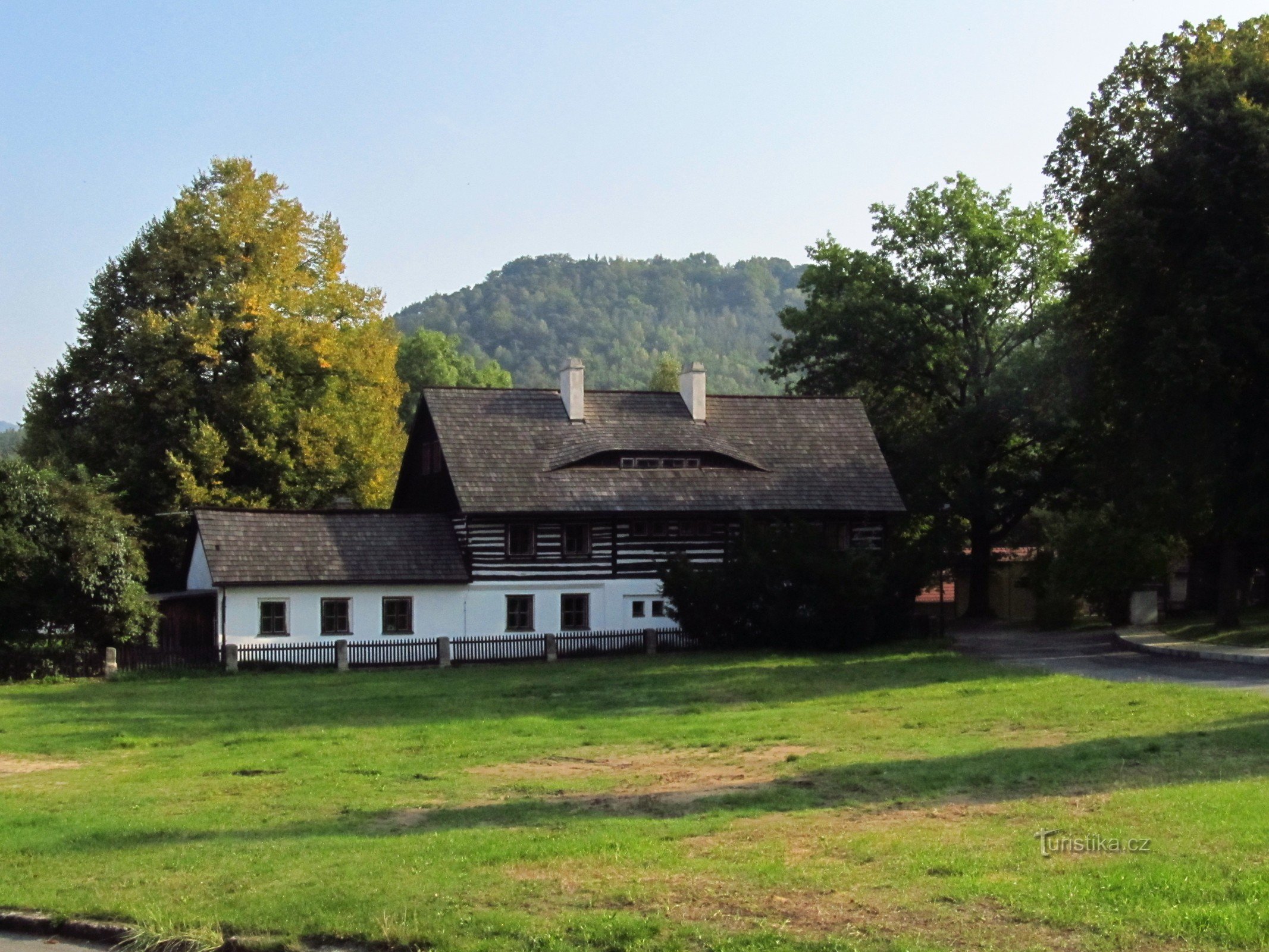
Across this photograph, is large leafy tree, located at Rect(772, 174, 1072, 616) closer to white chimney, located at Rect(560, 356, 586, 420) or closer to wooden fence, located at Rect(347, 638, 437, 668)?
white chimney, located at Rect(560, 356, 586, 420)

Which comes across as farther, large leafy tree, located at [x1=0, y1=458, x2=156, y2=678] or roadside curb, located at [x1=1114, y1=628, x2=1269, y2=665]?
large leafy tree, located at [x1=0, y1=458, x2=156, y2=678]

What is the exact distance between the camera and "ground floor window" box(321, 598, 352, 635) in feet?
133

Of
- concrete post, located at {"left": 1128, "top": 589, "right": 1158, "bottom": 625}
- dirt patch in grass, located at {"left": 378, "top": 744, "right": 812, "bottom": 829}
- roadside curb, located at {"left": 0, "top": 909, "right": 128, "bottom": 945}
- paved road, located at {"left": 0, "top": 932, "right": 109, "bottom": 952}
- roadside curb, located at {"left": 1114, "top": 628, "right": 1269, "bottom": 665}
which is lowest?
paved road, located at {"left": 0, "top": 932, "right": 109, "bottom": 952}

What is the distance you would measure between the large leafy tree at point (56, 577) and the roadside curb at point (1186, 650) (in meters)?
25.8

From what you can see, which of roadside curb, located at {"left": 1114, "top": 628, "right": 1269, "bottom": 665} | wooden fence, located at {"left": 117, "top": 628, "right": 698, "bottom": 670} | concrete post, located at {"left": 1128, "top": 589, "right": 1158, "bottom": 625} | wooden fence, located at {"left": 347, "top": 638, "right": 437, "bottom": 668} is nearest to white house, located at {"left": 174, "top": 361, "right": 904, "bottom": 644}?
wooden fence, located at {"left": 117, "top": 628, "right": 698, "bottom": 670}

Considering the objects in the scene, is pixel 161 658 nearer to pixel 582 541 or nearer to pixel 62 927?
pixel 582 541

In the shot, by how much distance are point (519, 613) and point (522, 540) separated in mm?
2240

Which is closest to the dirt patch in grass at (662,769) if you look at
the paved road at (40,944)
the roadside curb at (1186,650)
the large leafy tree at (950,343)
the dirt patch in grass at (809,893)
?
the dirt patch in grass at (809,893)

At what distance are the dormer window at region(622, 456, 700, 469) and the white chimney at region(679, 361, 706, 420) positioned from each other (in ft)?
7.64

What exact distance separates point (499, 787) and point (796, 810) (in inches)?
175

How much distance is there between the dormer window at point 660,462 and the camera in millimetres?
45406

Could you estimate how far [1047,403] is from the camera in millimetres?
46688

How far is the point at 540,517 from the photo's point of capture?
142ft

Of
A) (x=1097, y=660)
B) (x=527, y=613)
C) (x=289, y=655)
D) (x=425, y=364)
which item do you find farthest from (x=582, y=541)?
(x=425, y=364)
